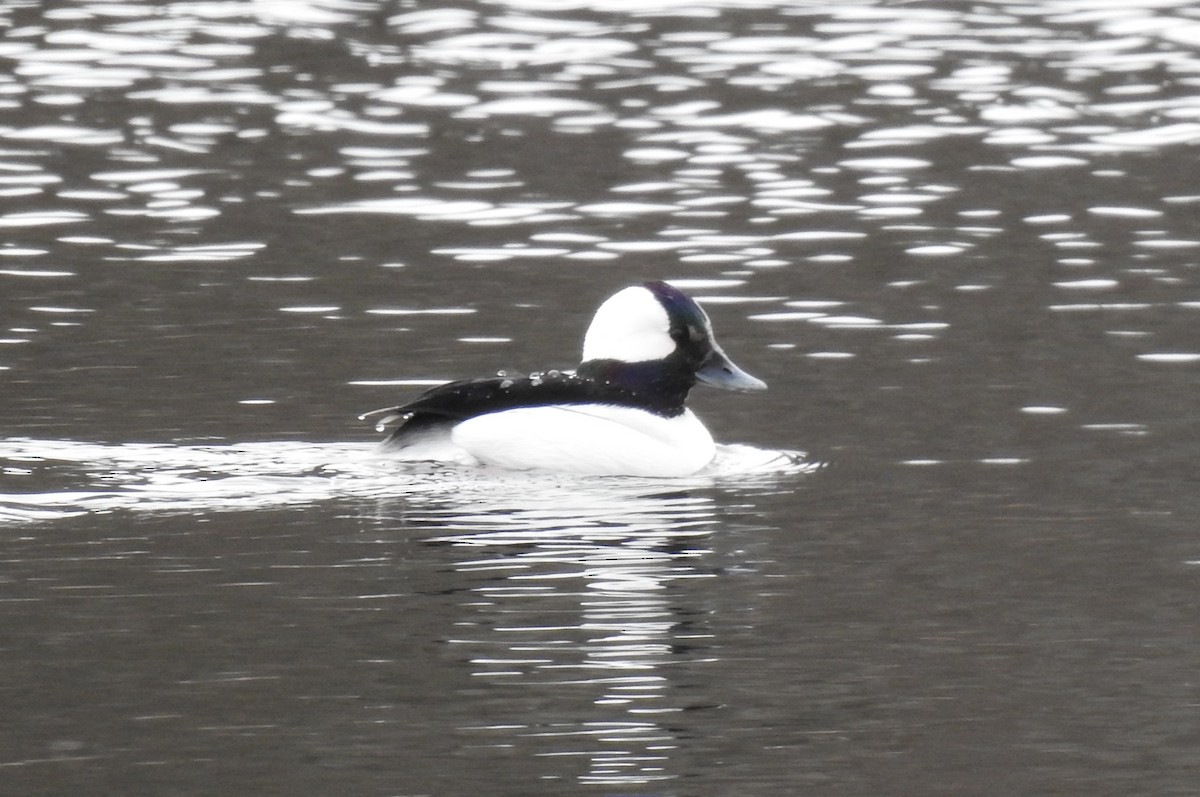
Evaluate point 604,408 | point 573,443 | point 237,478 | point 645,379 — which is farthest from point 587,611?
point 645,379

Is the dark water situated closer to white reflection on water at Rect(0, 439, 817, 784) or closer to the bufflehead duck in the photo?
white reflection on water at Rect(0, 439, 817, 784)

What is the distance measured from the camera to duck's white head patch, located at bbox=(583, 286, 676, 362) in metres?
10.9

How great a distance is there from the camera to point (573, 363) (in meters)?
12.8

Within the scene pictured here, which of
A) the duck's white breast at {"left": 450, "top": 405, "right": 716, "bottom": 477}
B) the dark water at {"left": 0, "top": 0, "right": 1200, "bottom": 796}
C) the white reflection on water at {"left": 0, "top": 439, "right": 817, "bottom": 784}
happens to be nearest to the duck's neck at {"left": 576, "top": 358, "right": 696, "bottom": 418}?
the duck's white breast at {"left": 450, "top": 405, "right": 716, "bottom": 477}

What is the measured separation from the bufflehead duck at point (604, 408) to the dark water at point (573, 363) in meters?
0.17

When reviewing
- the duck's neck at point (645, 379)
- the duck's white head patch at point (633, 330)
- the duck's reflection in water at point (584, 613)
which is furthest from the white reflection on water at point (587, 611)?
the duck's white head patch at point (633, 330)

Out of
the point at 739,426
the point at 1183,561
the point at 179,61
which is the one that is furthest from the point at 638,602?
the point at 179,61

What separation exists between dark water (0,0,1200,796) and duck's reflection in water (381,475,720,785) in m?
0.03

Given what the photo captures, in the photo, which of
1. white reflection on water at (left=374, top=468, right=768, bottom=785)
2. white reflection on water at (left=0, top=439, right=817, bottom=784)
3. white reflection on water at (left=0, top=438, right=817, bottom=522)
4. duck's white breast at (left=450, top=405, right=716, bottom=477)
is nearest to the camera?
white reflection on water at (left=374, top=468, right=768, bottom=785)

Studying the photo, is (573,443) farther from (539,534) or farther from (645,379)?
(539,534)

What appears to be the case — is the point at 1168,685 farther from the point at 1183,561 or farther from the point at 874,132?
the point at 874,132

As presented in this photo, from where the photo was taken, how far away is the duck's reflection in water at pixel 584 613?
6.90 metres

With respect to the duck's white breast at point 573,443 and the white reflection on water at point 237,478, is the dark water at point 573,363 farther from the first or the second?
the duck's white breast at point 573,443

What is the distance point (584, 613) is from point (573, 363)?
15.6ft
